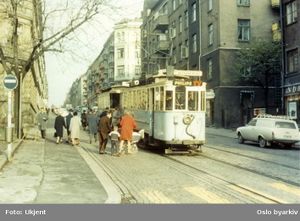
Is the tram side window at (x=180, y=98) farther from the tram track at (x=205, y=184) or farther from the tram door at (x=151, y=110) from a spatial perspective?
the tram track at (x=205, y=184)

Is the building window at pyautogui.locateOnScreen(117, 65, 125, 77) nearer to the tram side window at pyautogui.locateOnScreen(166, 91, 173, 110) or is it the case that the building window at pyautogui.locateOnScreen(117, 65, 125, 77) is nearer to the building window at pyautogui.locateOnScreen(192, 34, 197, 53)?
the building window at pyautogui.locateOnScreen(192, 34, 197, 53)

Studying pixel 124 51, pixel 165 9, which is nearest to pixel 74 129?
pixel 165 9

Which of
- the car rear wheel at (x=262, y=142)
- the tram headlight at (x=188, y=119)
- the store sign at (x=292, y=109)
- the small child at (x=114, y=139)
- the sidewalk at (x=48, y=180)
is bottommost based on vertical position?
the sidewalk at (x=48, y=180)

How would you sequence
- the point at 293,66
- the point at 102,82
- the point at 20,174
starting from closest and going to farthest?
the point at 20,174, the point at 293,66, the point at 102,82

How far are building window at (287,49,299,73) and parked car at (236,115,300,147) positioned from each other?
9.14 m

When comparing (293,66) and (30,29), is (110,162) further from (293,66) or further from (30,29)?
(30,29)

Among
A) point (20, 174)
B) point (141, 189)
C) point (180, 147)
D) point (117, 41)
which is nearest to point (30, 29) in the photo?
point (180, 147)

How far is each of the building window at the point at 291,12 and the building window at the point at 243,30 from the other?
319 inches

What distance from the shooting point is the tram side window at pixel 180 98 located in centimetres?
1941

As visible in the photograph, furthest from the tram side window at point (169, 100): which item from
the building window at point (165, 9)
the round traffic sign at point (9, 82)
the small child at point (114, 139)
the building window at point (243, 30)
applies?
the building window at point (165, 9)

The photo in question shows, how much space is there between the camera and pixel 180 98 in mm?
19516

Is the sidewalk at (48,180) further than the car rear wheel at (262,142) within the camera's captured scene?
No

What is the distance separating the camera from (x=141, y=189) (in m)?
11.2
